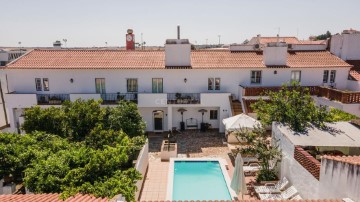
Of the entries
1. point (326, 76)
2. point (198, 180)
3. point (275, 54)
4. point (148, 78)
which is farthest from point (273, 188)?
point (326, 76)

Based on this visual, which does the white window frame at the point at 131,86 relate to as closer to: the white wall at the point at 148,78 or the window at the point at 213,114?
the white wall at the point at 148,78

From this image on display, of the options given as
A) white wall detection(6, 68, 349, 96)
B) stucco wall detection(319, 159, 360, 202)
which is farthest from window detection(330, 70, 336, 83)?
stucco wall detection(319, 159, 360, 202)

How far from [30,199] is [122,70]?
20.1 m

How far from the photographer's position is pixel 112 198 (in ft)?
36.5

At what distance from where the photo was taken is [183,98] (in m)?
29.1

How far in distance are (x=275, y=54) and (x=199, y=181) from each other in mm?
17884

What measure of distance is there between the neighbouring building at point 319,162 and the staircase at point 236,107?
9.41 metres

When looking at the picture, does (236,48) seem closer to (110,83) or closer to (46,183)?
(110,83)

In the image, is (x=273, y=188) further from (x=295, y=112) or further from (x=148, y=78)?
(x=148, y=78)

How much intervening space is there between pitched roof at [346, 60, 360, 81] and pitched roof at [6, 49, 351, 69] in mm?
1666

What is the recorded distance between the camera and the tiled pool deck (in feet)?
57.8

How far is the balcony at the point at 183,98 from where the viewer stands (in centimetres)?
2889

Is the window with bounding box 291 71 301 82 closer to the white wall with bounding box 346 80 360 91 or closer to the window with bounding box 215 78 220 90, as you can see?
the white wall with bounding box 346 80 360 91

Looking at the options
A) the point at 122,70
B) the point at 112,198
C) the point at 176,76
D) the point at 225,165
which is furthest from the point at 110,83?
the point at 112,198
